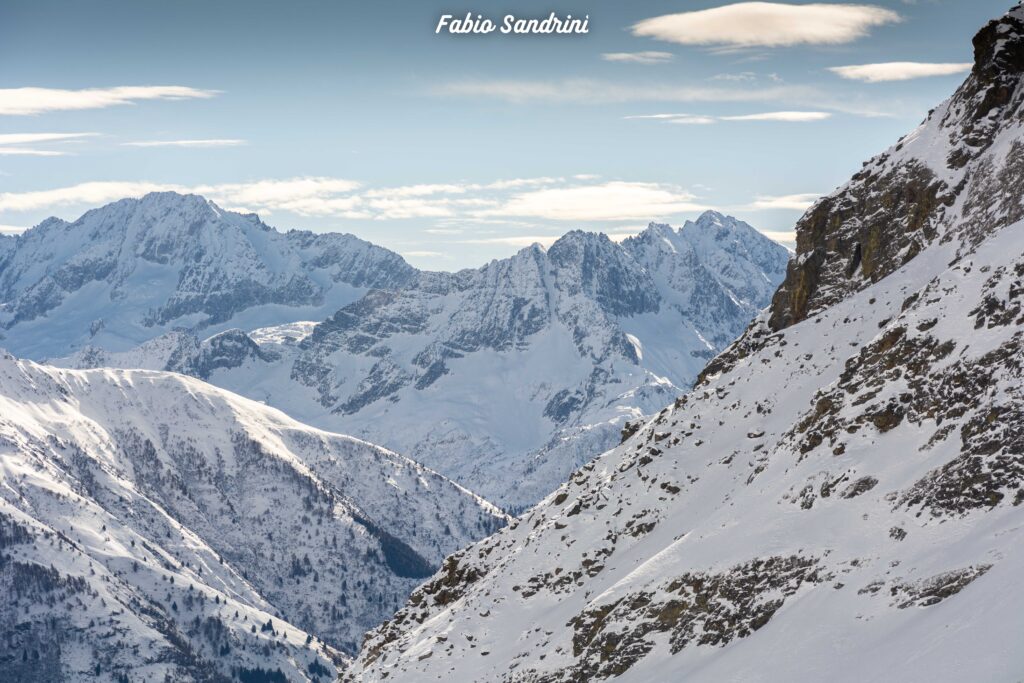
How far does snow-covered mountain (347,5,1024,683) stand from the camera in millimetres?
72688

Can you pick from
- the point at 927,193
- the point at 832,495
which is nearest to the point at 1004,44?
the point at 927,193

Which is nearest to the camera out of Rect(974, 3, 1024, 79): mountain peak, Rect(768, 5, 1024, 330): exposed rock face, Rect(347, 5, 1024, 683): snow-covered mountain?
Rect(347, 5, 1024, 683): snow-covered mountain

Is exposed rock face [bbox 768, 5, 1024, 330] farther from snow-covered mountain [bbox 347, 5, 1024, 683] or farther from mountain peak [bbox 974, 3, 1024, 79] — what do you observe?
snow-covered mountain [bbox 347, 5, 1024, 683]

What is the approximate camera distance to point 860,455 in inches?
3452

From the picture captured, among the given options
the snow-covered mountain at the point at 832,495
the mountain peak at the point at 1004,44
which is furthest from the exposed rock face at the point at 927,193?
the snow-covered mountain at the point at 832,495

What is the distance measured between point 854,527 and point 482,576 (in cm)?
5644

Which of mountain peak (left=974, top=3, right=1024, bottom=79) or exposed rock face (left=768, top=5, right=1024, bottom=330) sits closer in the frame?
exposed rock face (left=768, top=5, right=1024, bottom=330)

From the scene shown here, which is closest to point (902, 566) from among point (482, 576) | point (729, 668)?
point (729, 668)

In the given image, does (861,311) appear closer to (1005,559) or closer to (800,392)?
(800,392)

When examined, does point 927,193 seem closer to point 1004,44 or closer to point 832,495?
point 1004,44

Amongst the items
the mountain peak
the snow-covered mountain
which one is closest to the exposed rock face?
the mountain peak

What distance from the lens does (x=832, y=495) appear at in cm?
8625

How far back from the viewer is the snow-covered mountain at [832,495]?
72688 mm

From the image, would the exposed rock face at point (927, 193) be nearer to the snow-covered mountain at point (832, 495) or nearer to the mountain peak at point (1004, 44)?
the mountain peak at point (1004, 44)
